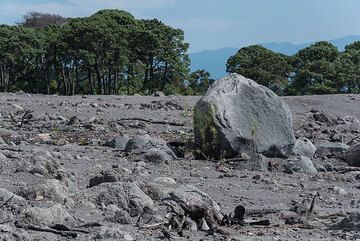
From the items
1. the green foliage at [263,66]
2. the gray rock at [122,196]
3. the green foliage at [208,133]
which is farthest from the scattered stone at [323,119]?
the green foliage at [263,66]

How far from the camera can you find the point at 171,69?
33.5m

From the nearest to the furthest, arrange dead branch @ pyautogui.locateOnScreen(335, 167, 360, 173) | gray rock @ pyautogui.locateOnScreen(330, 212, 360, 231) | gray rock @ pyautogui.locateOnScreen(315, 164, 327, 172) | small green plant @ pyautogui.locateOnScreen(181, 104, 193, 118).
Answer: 1. gray rock @ pyautogui.locateOnScreen(330, 212, 360, 231)
2. dead branch @ pyautogui.locateOnScreen(335, 167, 360, 173)
3. gray rock @ pyautogui.locateOnScreen(315, 164, 327, 172)
4. small green plant @ pyautogui.locateOnScreen(181, 104, 193, 118)

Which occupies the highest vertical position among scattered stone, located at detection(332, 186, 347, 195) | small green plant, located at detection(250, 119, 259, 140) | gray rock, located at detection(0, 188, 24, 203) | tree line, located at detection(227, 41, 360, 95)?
tree line, located at detection(227, 41, 360, 95)

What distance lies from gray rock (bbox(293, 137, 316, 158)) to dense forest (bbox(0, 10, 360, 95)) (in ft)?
63.8

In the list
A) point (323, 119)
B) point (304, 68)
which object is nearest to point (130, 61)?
point (304, 68)

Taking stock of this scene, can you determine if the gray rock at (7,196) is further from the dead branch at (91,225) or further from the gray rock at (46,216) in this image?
the dead branch at (91,225)

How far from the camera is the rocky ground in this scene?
15.4ft

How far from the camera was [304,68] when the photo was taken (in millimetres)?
31359

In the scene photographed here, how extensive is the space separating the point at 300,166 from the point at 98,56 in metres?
24.1

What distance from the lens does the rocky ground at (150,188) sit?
4.69 metres

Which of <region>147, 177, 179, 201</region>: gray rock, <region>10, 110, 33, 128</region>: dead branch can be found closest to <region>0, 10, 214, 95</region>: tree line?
<region>10, 110, 33, 128</region>: dead branch

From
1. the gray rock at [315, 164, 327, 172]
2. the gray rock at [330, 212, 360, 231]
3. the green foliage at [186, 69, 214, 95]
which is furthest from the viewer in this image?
the green foliage at [186, 69, 214, 95]

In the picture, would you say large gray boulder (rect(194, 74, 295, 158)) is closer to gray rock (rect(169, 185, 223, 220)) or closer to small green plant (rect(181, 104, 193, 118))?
small green plant (rect(181, 104, 193, 118))

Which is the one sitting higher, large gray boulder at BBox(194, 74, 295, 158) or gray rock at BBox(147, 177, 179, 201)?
large gray boulder at BBox(194, 74, 295, 158)
